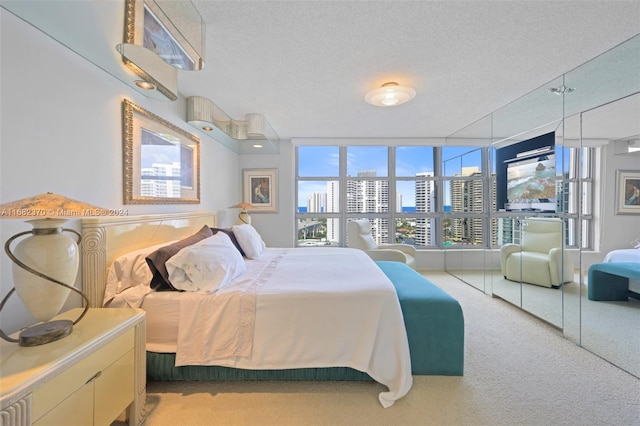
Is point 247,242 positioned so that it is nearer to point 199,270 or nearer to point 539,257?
point 199,270

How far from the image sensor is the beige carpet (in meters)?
1.44

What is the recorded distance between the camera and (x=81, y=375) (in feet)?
3.50

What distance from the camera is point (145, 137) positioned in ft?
7.22

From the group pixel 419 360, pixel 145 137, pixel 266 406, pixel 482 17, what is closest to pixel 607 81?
pixel 482 17

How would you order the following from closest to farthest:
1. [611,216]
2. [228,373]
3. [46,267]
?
[46,267] < [228,373] < [611,216]

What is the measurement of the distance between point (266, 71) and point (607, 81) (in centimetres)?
297

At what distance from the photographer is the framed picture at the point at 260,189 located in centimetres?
461

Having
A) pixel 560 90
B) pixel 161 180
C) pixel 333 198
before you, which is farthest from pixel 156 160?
pixel 560 90

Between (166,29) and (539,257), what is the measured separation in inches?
159

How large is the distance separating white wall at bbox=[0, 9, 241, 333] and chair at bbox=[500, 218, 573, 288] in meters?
4.11

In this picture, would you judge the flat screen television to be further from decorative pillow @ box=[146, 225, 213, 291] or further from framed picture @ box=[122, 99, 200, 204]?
framed picture @ box=[122, 99, 200, 204]

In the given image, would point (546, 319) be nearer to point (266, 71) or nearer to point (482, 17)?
point (482, 17)

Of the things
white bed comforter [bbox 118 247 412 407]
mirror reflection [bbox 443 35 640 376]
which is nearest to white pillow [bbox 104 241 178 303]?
white bed comforter [bbox 118 247 412 407]

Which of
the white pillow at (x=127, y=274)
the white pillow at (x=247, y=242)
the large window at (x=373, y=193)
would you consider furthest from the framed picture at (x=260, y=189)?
the white pillow at (x=127, y=274)
